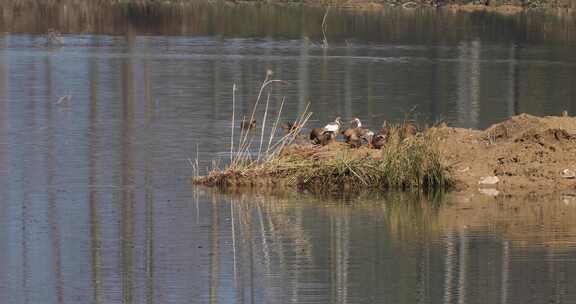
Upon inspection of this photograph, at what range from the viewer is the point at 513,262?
1636 cm

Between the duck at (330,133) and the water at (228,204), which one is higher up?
the duck at (330,133)

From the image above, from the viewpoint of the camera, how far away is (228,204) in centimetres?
1989

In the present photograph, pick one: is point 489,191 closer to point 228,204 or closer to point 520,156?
point 520,156

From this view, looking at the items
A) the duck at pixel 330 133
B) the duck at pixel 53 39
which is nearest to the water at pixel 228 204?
the duck at pixel 330 133

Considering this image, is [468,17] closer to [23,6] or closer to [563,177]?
[23,6]

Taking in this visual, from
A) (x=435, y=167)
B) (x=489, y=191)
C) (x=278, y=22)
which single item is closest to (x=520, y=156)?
(x=489, y=191)

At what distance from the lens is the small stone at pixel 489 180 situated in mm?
21625

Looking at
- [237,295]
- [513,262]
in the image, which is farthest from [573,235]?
[237,295]

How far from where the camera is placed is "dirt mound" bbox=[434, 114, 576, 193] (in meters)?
21.6

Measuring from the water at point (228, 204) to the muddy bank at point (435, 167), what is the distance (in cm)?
57

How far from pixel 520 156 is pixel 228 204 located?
4.92 meters

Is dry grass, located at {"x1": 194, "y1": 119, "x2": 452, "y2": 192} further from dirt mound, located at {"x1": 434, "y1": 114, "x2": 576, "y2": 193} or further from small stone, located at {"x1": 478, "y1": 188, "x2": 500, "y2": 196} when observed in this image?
dirt mound, located at {"x1": 434, "y1": 114, "x2": 576, "y2": 193}

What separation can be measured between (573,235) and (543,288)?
3.29 m

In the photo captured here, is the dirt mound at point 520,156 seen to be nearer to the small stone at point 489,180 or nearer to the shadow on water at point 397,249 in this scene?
the small stone at point 489,180
